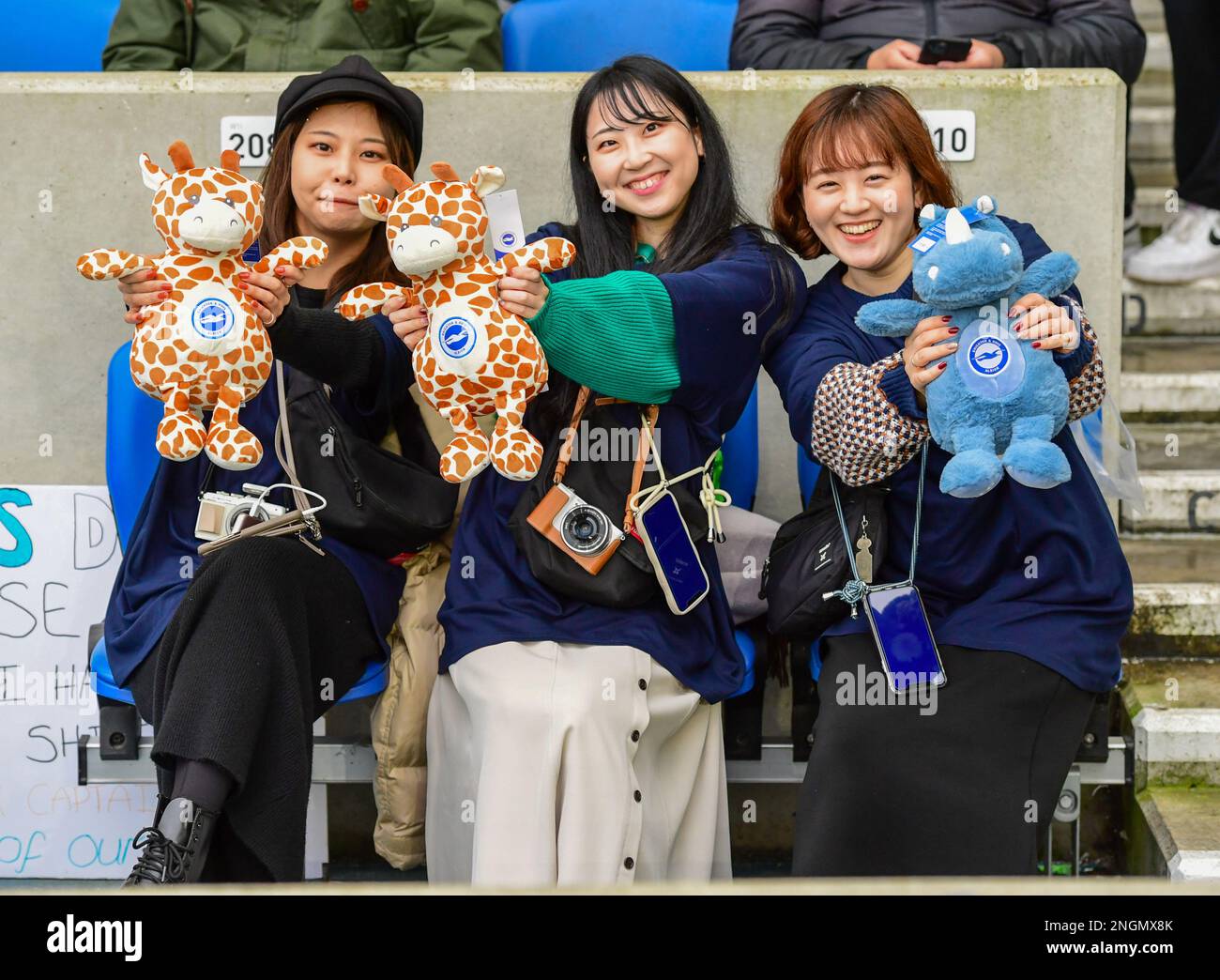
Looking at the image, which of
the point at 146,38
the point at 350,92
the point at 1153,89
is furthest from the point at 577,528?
the point at 1153,89

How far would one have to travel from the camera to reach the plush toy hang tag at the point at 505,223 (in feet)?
7.74

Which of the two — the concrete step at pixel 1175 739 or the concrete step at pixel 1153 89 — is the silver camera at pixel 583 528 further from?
the concrete step at pixel 1153 89

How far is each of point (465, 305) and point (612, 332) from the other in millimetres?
220

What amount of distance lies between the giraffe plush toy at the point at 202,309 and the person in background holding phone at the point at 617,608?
0.39m

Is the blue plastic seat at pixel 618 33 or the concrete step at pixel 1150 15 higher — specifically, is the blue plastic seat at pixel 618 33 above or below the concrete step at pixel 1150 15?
below

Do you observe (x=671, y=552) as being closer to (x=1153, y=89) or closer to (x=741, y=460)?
(x=741, y=460)

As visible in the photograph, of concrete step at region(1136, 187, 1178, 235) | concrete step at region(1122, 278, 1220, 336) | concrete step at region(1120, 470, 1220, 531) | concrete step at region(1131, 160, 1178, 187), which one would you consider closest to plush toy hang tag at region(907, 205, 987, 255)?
concrete step at region(1120, 470, 1220, 531)

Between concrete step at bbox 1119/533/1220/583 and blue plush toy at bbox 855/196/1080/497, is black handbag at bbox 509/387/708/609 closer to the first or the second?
blue plush toy at bbox 855/196/1080/497

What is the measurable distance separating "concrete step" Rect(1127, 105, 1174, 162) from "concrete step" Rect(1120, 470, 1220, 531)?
1687mm

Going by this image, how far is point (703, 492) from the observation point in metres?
2.39

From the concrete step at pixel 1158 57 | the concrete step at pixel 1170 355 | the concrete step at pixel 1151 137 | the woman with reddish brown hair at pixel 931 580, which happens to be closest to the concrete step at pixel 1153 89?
the concrete step at pixel 1158 57

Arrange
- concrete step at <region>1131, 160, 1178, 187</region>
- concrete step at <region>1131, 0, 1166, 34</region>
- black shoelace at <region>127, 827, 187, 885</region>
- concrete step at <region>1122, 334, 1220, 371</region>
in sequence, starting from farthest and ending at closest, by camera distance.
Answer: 1. concrete step at <region>1131, 0, 1166, 34</region>
2. concrete step at <region>1131, 160, 1178, 187</region>
3. concrete step at <region>1122, 334, 1220, 371</region>
4. black shoelace at <region>127, 827, 187, 885</region>

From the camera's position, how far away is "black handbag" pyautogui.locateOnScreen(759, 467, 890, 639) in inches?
90.7

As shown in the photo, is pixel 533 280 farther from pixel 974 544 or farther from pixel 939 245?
pixel 974 544
